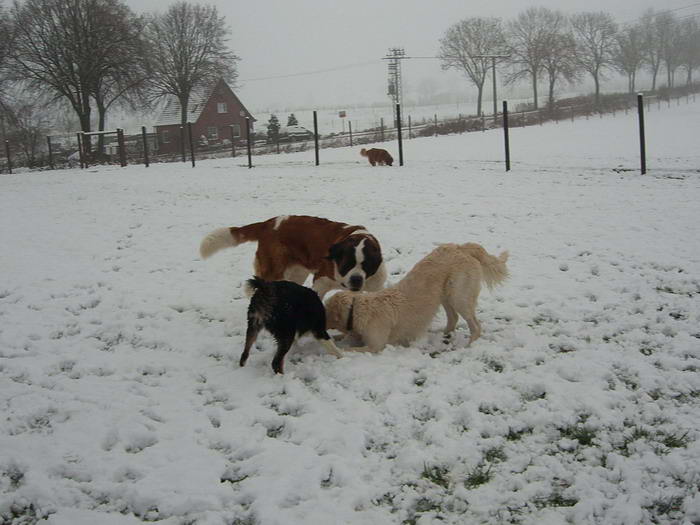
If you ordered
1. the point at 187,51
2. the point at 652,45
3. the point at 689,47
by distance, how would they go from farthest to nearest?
the point at 689,47
the point at 652,45
the point at 187,51

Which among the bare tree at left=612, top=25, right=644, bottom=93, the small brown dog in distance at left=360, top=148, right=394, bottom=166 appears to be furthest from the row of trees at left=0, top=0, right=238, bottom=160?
the bare tree at left=612, top=25, right=644, bottom=93

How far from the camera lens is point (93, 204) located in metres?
12.0

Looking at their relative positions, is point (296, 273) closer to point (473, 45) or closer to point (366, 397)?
point (366, 397)

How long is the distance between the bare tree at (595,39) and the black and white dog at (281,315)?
74675mm

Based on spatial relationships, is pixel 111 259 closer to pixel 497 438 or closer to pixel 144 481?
pixel 144 481

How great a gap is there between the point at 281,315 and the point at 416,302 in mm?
1277

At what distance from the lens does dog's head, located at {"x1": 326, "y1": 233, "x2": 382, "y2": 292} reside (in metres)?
5.06

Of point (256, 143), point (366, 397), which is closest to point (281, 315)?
point (366, 397)

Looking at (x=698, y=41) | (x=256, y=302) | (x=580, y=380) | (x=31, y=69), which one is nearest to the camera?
(x=580, y=380)

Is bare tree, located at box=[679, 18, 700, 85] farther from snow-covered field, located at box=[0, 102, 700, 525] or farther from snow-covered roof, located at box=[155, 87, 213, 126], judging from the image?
snow-covered field, located at box=[0, 102, 700, 525]

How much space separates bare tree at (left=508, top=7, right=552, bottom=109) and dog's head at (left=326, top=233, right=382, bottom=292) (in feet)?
204

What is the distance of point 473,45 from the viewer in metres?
70.2

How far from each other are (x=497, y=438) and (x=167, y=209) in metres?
9.23

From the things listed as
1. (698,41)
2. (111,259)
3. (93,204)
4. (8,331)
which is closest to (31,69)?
(93,204)
